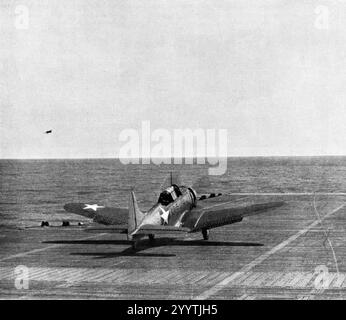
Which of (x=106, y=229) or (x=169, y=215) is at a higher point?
(x=169, y=215)

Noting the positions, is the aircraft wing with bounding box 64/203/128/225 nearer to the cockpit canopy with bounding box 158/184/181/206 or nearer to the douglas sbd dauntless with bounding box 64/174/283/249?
the douglas sbd dauntless with bounding box 64/174/283/249

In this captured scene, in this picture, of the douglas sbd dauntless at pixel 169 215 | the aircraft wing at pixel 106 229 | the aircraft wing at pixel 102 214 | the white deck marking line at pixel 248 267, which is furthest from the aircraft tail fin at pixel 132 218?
the aircraft wing at pixel 102 214

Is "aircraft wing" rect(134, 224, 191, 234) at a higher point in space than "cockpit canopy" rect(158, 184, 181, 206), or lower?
lower

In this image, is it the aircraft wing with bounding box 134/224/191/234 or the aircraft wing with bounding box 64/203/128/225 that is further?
the aircraft wing with bounding box 64/203/128/225

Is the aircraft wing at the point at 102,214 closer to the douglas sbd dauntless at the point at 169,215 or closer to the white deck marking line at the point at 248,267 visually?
the douglas sbd dauntless at the point at 169,215

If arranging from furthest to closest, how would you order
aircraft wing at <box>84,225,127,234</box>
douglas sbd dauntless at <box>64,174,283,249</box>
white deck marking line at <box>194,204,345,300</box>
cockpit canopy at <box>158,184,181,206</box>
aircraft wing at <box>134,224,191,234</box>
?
1. cockpit canopy at <box>158,184,181,206</box>
2. douglas sbd dauntless at <box>64,174,283,249</box>
3. aircraft wing at <box>134,224,191,234</box>
4. aircraft wing at <box>84,225,127,234</box>
5. white deck marking line at <box>194,204,345,300</box>

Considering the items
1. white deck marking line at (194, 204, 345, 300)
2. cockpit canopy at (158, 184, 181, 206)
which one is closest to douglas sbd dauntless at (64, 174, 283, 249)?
cockpit canopy at (158, 184, 181, 206)

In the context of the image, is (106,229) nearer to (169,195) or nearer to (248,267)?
(169,195)

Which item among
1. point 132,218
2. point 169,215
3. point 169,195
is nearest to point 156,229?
point 132,218
